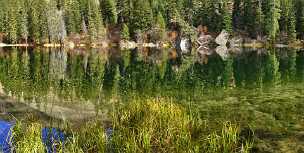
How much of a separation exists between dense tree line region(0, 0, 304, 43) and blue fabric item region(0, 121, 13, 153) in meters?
129

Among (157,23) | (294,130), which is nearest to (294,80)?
(294,130)

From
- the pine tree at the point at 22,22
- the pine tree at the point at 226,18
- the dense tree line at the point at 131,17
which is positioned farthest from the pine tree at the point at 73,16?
the pine tree at the point at 226,18

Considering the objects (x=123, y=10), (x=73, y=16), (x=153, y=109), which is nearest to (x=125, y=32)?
(x=123, y=10)

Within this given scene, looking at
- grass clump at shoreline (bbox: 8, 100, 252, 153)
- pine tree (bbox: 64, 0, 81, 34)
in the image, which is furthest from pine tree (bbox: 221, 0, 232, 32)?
grass clump at shoreline (bbox: 8, 100, 252, 153)

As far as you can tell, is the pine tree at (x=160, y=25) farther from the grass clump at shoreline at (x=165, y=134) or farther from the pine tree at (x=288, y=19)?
the grass clump at shoreline at (x=165, y=134)

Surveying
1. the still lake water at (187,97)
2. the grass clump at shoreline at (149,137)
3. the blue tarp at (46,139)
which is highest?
the grass clump at shoreline at (149,137)

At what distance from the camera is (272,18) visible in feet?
455

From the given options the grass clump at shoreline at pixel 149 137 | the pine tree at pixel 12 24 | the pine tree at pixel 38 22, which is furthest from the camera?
the pine tree at pixel 38 22

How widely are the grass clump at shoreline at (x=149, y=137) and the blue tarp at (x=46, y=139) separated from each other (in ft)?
1.13

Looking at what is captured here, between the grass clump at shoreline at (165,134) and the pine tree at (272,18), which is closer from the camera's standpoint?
the grass clump at shoreline at (165,134)

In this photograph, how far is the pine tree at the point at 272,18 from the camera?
137 meters

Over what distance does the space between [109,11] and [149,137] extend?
524 feet

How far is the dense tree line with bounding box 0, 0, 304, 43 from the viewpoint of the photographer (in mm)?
150375

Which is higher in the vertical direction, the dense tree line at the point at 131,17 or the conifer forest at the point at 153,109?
the dense tree line at the point at 131,17
